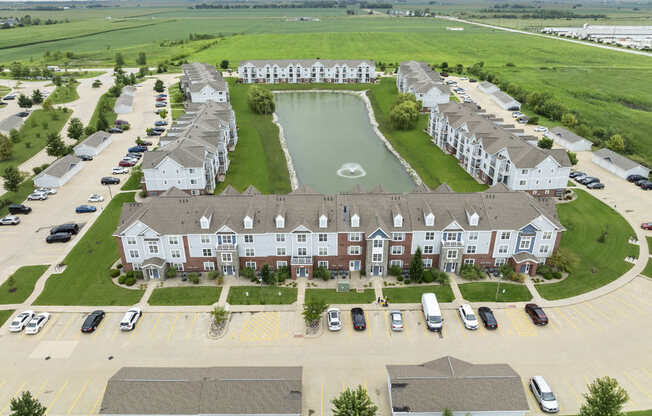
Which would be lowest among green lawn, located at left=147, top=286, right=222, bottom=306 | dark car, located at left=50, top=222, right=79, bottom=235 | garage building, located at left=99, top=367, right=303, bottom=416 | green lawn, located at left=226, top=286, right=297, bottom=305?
green lawn, located at left=226, top=286, right=297, bottom=305

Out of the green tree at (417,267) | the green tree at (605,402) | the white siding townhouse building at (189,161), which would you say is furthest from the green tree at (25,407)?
the white siding townhouse building at (189,161)

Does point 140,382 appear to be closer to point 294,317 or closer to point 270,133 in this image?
point 294,317

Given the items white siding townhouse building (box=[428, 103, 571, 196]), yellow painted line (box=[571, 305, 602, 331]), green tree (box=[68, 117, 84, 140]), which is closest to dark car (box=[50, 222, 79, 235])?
green tree (box=[68, 117, 84, 140])

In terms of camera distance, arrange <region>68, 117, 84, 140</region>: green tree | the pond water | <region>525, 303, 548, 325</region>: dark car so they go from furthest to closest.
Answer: <region>68, 117, 84, 140</region>: green tree → the pond water → <region>525, 303, 548, 325</region>: dark car

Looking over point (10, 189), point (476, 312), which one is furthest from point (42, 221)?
point (476, 312)

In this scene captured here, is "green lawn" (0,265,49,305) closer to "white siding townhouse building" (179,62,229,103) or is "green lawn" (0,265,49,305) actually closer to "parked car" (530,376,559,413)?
"parked car" (530,376,559,413)

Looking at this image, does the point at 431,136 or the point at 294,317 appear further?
the point at 431,136
